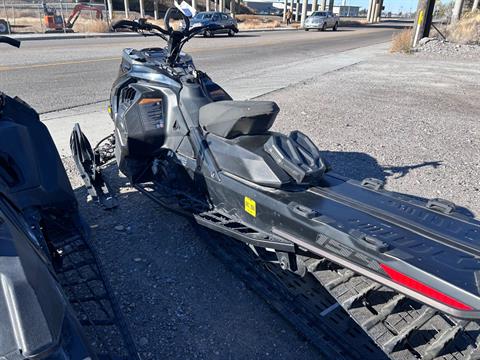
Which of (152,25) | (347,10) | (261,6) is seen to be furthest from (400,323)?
(347,10)

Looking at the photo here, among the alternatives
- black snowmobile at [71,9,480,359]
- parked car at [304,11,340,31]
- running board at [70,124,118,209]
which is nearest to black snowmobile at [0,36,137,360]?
running board at [70,124,118,209]

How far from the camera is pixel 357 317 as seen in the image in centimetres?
206

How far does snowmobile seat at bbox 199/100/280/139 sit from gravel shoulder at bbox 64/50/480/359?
0.95 m

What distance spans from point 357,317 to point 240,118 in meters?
1.53

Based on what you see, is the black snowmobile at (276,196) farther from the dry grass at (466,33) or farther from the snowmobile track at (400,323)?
the dry grass at (466,33)

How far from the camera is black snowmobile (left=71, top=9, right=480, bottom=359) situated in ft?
6.48

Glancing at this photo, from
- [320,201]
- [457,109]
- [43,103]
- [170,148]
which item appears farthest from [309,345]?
[457,109]

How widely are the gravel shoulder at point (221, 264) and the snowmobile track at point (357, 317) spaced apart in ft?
0.50

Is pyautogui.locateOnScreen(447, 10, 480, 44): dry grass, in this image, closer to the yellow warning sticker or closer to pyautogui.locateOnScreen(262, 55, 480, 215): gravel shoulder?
pyautogui.locateOnScreen(262, 55, 480, 215): gravel shoulder

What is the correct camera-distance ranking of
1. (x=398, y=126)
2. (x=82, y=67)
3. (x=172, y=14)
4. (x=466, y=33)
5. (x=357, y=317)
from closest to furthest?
(x=357, y=317), (x=172, y=14), (x=398, y=126), (x=82, y=67), (x=466, y=33)

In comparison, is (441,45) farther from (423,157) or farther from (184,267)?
(184,267)

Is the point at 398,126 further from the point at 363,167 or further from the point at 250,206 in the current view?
the point at 250,206

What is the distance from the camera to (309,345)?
7.99ft

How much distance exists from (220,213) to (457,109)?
7.15m
